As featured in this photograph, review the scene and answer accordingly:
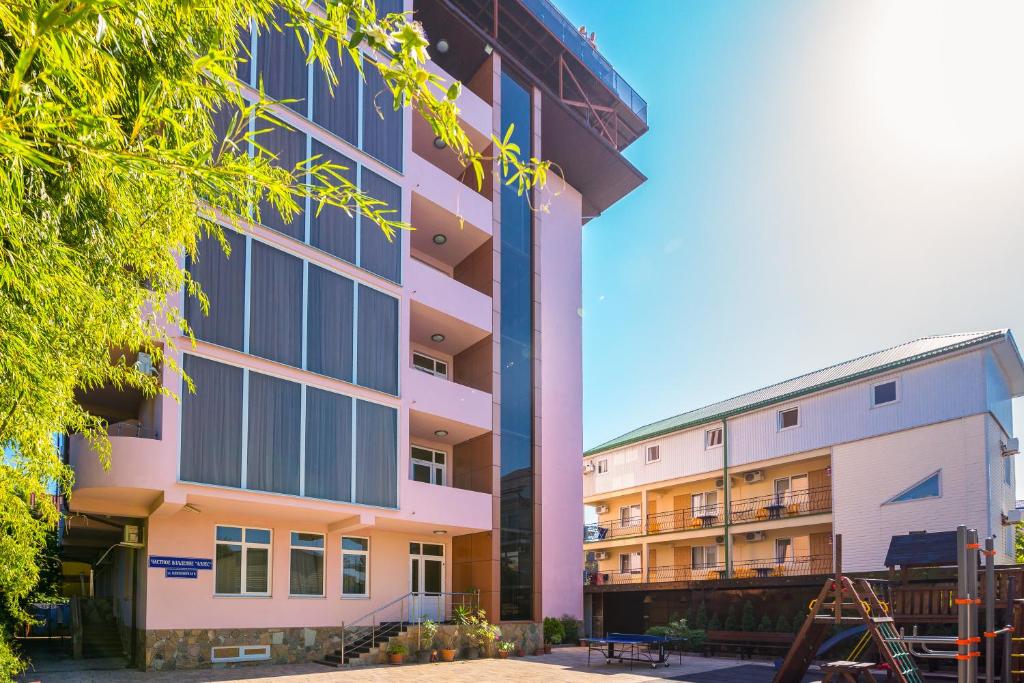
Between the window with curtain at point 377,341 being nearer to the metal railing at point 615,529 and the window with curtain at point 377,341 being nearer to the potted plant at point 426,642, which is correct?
the potted plant at point 426,642

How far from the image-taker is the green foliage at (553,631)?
80.5 ft

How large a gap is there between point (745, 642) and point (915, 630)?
8.69 metres

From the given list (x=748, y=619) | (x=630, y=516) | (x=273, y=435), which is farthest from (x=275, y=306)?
(x=630, y=516)

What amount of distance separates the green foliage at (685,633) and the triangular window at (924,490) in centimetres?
818

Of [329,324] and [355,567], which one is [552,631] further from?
Result: [329,324]

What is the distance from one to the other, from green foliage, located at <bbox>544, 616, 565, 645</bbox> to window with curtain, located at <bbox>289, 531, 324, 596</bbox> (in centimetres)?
750

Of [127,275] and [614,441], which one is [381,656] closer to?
[127,275]

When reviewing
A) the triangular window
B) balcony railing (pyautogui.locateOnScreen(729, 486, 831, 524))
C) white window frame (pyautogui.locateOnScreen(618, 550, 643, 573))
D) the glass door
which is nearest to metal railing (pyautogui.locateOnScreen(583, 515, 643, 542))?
white window frame (pyautogui.locateOnScreen(618, 550, 643, 573))

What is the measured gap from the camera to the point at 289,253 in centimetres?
1891

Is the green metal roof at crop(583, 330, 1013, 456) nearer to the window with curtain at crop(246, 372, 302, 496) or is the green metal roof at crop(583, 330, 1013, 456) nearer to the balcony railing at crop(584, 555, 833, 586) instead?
the balcony railing at crop(584, 555, 833, 586)

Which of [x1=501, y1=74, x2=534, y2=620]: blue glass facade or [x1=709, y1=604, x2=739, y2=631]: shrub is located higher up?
[x1=501, y1=74, x2=534, y2=620]: blue glass facade

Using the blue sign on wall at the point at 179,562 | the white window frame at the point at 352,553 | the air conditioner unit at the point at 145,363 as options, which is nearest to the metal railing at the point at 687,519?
the white window frame at the point at 352,553

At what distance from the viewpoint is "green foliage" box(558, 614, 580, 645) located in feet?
85.3

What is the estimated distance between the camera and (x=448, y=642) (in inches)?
→ 814
